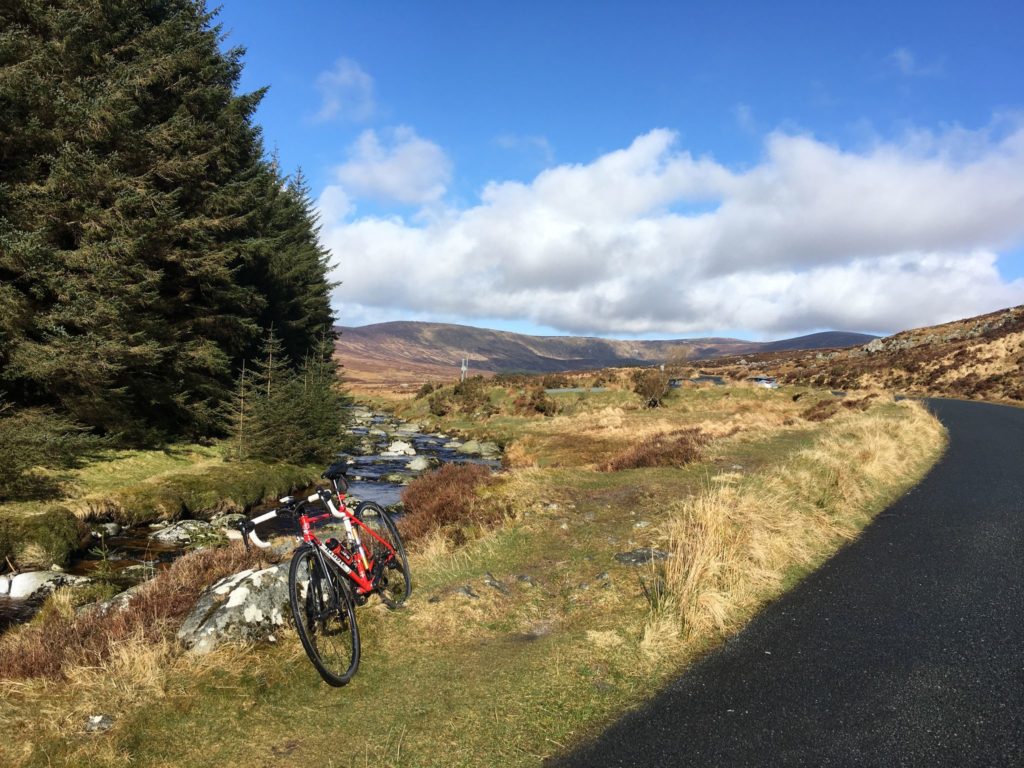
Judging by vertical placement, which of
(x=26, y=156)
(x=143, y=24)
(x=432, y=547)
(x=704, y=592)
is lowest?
(x=432, y=547)

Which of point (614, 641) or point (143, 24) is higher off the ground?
point (143, 24)

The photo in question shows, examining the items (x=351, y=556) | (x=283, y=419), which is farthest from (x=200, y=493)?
(x=351, y=556)

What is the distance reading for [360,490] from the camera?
20.9m

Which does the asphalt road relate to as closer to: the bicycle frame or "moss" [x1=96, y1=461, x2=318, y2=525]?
the bicycle frame

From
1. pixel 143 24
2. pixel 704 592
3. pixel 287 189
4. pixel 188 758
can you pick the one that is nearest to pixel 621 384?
pixel 287 189

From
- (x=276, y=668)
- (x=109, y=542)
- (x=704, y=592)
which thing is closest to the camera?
(x=276, y=668)

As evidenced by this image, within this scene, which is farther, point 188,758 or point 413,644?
point 413,644

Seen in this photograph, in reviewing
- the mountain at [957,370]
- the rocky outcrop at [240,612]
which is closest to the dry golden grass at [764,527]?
the rocky outcrop at [240,612]

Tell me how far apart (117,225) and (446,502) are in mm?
14470

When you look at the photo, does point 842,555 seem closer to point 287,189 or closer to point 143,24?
point 143,24

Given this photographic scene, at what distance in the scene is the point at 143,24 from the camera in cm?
2103

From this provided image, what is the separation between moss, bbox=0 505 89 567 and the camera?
10875 millimetres

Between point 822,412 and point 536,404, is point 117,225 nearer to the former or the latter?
point 536,404

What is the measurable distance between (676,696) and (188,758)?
4.18 meters
